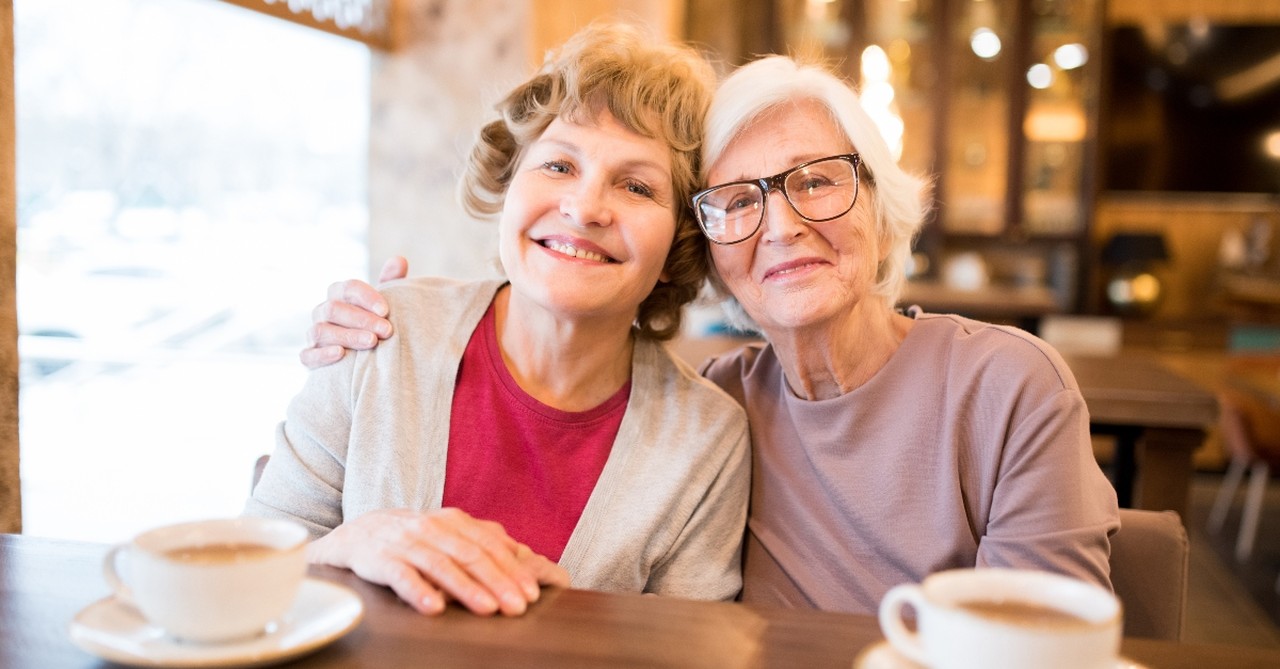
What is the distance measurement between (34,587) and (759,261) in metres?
0.95

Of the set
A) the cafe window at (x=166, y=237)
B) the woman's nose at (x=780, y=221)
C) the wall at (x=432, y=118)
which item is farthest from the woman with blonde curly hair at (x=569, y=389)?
the wall at (x=432, y=118)

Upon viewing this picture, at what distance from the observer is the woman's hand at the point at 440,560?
0.97 m

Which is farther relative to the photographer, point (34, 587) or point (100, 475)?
point (100, 475)

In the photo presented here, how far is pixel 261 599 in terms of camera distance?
80 centimetres

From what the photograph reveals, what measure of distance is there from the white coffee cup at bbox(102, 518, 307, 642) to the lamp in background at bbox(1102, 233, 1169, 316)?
20.1ft

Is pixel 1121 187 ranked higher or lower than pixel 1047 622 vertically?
higher

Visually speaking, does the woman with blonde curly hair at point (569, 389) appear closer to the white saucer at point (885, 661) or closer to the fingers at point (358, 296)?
the fingers at point (358, 296)

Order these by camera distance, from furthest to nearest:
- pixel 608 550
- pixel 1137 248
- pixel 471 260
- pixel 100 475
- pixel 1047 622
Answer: pixel 1137 248, pixel 471 260, pixel 100 475, pixel 608 550, pixel 1047 622

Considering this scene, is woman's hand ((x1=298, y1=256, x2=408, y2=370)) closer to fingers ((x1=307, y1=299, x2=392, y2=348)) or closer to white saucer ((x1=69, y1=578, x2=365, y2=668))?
fingers ((x1=307, y1=299, x2=392, y2=348))

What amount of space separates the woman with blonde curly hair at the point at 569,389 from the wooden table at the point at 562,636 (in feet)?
1.33

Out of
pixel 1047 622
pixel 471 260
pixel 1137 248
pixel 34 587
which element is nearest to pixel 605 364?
pixel 34 587

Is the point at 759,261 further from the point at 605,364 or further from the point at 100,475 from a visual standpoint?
the point at 100,475

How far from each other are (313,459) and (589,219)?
48 cm

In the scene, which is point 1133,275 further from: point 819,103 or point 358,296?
point 358,296
